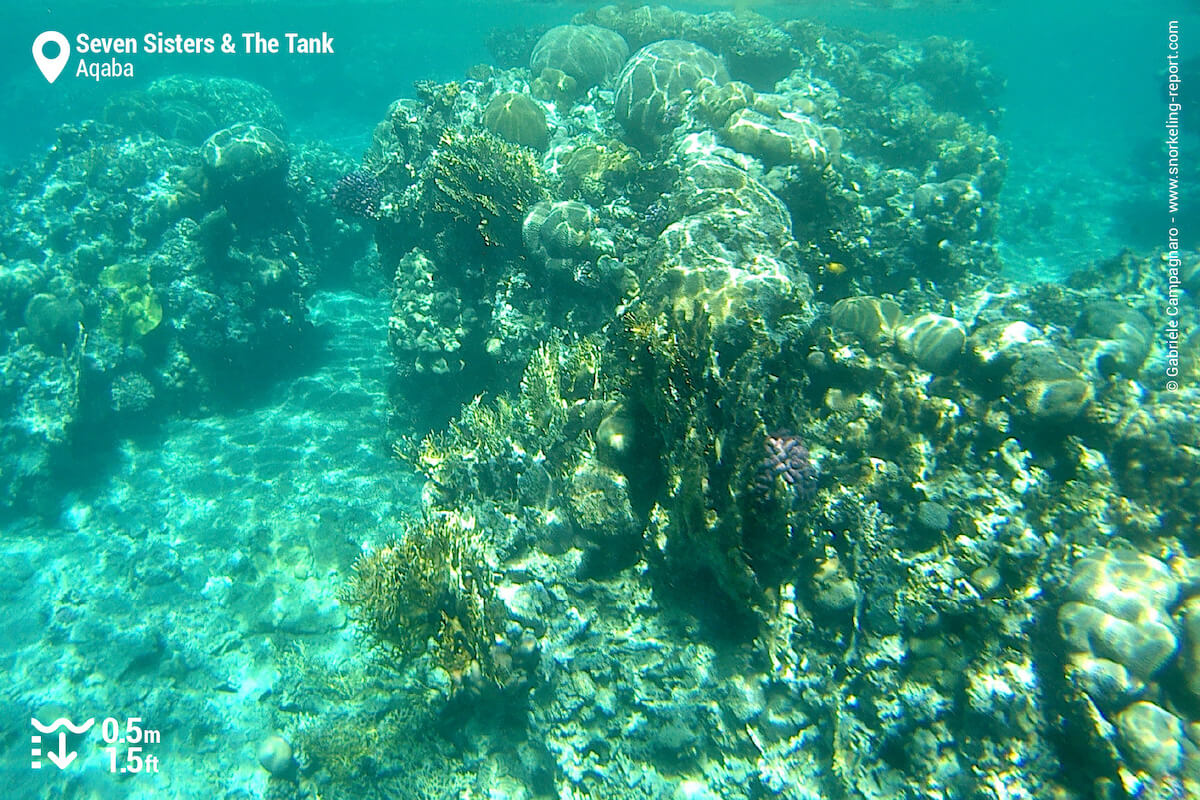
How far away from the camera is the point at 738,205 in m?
6.88

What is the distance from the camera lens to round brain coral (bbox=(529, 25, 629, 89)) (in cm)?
1375

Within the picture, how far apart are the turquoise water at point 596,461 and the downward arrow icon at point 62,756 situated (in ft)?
0.15

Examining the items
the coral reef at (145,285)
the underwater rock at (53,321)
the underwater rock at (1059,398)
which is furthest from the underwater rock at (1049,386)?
the underwater rock at (53,321)

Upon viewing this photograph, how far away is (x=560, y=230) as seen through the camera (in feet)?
25.1

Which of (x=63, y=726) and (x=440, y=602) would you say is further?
(x=63, y=726)

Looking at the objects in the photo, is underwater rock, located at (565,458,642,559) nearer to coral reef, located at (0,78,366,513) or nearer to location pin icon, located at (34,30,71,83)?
coral reef, located at (0,78,366,513)

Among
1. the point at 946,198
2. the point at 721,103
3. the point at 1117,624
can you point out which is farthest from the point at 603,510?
the point at 946,198

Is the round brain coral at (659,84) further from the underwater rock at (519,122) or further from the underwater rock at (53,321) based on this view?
the underwater rock at (53,321)

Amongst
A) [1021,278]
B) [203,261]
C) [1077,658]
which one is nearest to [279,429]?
[203,261]

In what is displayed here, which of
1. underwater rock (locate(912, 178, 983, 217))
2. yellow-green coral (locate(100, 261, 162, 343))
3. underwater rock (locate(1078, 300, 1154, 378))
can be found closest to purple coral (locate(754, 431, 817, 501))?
underwater rock (locate(1078, 300, 1154, 378))

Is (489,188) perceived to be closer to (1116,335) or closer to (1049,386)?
(1049,386)

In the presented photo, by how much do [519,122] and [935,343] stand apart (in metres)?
8.18

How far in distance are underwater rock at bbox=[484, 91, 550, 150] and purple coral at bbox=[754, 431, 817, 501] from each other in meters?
8.09

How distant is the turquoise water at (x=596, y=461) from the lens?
440 centimetres
